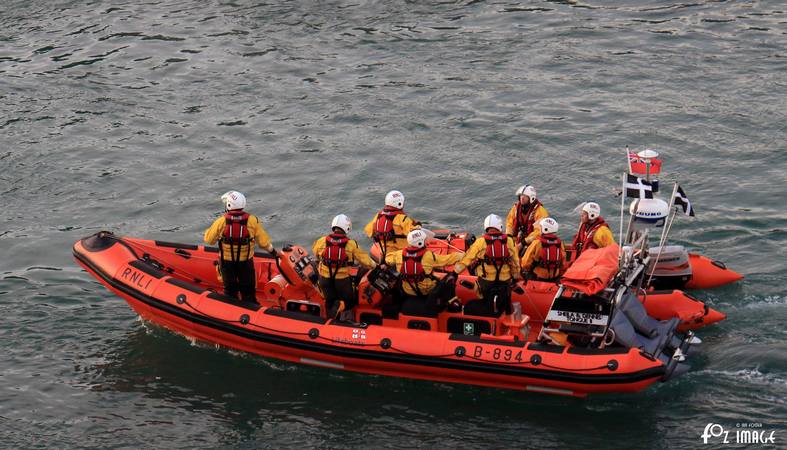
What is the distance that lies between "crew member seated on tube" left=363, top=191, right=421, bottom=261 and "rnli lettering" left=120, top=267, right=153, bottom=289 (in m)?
2.79

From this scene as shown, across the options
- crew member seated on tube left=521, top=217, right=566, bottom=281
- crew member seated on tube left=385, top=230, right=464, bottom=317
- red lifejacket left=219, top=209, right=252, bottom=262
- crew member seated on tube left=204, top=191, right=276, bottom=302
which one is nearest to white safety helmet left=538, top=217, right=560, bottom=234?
crew member seated on tube left=521, top=217, right=566, bottom=281

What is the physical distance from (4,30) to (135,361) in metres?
14.4

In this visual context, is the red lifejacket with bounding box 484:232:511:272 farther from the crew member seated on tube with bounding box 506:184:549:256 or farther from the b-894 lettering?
the crew member seated on tube with bounding box 506:184:549:256

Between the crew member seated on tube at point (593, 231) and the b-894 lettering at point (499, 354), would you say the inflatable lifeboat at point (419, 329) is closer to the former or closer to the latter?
the b-894 lettering at point (499, 354)

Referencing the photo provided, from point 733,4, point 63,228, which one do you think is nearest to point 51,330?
point 63,228

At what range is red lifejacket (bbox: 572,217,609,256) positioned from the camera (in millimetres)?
12586

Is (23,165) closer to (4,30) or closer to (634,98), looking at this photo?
(4,30)

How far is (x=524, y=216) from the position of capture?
1355 cm

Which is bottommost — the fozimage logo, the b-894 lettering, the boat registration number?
the fozimage logo

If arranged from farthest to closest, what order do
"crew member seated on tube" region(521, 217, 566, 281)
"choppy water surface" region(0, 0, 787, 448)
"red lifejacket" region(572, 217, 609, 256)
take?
"red lifejacket" region(572, 217, 609, 256)
"crew member seated on tube" region(521, 217, 566, 281)
"choppy water surface" region(0, 0, 787, 448)

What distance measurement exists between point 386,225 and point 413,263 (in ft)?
3.49

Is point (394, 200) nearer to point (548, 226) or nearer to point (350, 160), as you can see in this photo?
point (548, 226)

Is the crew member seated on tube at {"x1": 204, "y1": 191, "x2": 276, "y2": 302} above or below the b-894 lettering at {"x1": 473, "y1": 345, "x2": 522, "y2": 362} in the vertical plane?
above

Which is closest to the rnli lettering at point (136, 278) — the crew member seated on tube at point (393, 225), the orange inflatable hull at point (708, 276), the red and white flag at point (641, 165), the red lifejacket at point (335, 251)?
the red lifejacket at point (335, 251)
